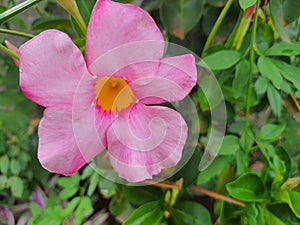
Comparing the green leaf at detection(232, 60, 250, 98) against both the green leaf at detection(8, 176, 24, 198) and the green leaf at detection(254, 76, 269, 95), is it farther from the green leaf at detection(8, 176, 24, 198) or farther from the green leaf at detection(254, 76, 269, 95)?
the green leaf at detection(8, 176, 24, 198)

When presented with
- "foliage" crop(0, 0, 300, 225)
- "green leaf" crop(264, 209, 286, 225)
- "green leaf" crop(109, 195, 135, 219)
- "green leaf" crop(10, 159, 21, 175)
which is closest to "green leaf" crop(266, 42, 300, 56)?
"foliage" crop(0, 0, 300, 225)

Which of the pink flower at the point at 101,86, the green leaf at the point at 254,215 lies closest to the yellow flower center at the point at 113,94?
the pink flower at the point at 101,86

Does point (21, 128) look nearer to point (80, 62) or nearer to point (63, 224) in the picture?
point (63, 224)

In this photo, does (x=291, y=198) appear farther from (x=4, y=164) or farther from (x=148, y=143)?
(x=4, y=164)

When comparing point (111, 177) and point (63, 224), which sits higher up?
point (111, 177)

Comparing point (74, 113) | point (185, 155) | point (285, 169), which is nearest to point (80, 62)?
point (74, 113)

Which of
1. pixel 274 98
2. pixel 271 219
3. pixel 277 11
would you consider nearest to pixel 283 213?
pixel 271 219

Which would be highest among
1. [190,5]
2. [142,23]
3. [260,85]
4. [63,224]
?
[142,23]
